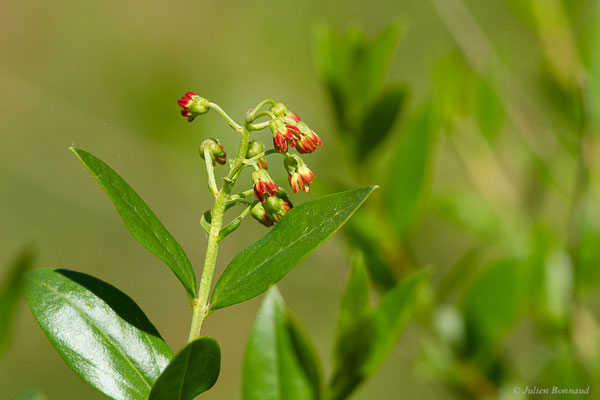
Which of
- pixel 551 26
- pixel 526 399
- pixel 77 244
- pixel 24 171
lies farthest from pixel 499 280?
pixel 77 244

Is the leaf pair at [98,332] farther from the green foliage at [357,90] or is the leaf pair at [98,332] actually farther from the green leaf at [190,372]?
the green foliage at [357,90]

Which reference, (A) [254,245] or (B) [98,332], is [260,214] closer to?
(A) [254,245]

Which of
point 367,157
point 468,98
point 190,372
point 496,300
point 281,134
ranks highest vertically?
point 281,134

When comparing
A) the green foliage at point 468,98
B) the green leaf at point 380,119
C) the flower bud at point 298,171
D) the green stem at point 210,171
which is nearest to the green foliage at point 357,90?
the green leaf at point 380,119

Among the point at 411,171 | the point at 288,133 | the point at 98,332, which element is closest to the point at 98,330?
the point at 98,332

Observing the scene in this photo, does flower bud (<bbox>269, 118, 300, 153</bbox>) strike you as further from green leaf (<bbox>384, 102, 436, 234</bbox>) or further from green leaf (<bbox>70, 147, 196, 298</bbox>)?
green leaf (<bbox>384, 102, 436, 234</bbox>)
